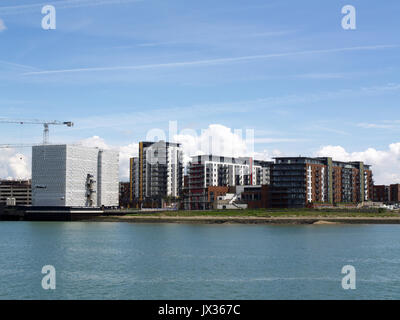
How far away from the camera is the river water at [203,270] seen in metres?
52.0

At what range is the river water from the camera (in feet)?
171

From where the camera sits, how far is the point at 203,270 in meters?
65.6

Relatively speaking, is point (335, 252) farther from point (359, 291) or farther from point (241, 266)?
point (359, 291)
